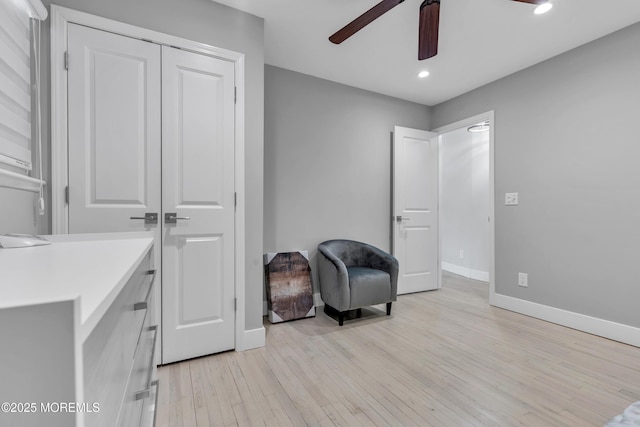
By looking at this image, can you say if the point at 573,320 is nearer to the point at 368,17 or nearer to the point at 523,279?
the point at 523,279

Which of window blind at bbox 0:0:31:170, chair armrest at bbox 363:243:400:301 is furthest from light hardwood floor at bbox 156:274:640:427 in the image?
window blind at bbox 0:0:31:170

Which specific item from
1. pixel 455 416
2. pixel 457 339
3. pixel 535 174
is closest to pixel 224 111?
pixel 455 416

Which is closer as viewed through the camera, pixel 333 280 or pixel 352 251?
pixel 333 280

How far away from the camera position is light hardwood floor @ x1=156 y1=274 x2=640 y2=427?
146 cm

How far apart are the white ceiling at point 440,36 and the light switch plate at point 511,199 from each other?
135 centimetres

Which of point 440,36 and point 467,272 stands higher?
point 440,36

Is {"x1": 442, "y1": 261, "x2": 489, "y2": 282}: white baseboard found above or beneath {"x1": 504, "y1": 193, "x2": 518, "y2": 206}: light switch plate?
beneath

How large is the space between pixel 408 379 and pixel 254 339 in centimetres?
115

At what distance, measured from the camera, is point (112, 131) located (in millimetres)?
1751

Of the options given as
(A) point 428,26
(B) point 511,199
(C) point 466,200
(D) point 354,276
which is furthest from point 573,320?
(A) point 428,26

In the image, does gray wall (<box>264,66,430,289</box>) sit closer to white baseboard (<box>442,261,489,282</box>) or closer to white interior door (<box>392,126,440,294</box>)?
white interior door (<box>392,126,440,294</box>)

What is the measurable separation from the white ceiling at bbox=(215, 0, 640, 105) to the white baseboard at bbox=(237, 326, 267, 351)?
249 cm

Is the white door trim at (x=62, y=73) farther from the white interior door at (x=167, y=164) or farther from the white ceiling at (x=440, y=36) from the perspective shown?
the white ceiling at (x=440, y=36)

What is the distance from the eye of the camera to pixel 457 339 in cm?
234
